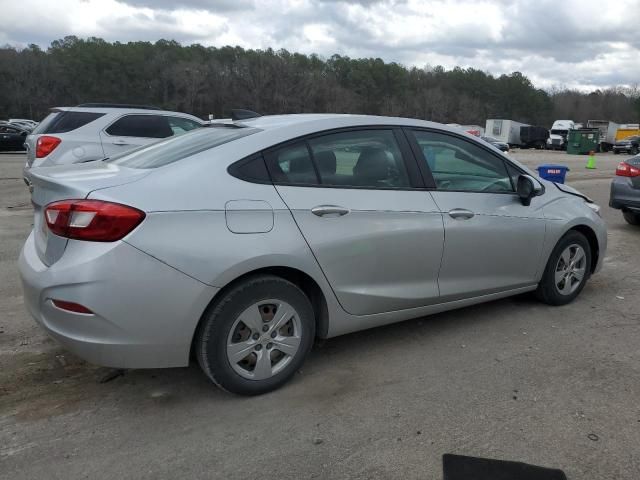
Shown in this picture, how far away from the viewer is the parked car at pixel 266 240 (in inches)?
105

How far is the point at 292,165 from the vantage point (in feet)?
10.5

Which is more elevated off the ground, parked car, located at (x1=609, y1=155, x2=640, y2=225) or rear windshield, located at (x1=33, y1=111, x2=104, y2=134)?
rear windshield, located at (x1=33, y1=111, x2=104, y2=134)

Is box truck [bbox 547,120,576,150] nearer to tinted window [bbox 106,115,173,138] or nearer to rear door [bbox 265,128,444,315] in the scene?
tinted window [bbox 106,115,173,138]

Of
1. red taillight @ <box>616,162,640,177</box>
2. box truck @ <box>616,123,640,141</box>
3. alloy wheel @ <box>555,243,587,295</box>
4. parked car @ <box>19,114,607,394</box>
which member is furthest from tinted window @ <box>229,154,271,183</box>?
box truck @ <box>616,123,640,141</box>

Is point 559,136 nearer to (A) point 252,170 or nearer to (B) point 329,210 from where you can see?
(B) point 329,210

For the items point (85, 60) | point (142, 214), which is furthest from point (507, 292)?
point (85, 60)

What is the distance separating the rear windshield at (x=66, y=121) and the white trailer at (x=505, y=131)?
50.6 m

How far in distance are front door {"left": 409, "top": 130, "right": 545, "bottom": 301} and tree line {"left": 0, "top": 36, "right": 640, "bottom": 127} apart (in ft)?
257

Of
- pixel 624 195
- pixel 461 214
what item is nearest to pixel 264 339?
pixel 461 214

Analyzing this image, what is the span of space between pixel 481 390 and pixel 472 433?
19.0 inches

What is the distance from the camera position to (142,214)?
8.70 ft

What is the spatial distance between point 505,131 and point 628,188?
49.0 m

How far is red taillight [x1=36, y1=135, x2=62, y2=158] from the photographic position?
26.1ft

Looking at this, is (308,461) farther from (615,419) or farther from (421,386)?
(615,419)
